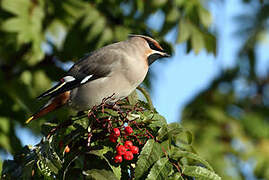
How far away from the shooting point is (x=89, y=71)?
3.69 metres

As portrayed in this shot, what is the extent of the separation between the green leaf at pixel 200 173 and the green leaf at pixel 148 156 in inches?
5.4

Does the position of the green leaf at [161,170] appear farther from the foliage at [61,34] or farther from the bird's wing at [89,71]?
the foliage at [61,34]

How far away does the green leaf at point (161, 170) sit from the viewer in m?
2.28

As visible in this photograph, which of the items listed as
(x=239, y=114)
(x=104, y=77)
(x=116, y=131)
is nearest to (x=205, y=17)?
(x=104, y=77)

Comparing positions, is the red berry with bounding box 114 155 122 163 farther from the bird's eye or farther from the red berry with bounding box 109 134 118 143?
the bird's eye

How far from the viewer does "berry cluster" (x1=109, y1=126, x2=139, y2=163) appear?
2381 mm

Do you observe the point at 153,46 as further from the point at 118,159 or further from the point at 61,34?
the point at 118,159

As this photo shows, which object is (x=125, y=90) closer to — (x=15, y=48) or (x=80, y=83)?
(x=80, y=83)

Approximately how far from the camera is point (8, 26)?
167 inches

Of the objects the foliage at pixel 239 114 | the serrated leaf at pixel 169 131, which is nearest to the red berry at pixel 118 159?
the serrated leaf at pixel 169 131

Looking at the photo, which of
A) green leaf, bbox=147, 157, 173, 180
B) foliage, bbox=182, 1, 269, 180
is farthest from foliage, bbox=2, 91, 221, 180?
foliage, bbox=182, 1, 269, 180

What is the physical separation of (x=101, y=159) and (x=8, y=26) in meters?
2.19

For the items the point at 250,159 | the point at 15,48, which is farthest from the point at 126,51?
the point at 250,159

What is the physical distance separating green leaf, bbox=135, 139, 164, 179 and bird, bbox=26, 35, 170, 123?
1016 millimetres
